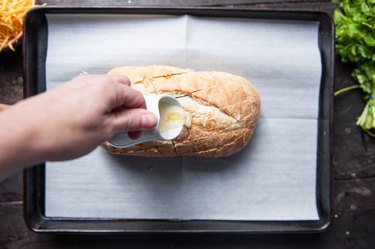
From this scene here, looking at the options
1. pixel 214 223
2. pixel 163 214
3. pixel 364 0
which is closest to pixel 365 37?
pixel 364 0

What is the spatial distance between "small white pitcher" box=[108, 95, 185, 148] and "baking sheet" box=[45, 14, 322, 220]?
339mm

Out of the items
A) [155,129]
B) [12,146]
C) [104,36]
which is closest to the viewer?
[12,146]

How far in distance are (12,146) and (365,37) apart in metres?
1.60

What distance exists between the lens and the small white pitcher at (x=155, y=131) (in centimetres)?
145

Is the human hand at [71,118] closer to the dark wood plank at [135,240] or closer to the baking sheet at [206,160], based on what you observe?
the baking sheet at [206,160]

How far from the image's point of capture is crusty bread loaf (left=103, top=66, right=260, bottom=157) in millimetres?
1699

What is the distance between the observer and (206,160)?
1905mm

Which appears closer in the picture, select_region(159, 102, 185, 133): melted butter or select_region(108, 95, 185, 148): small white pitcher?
select_region(108, 95, 185, 148): small white pitcher

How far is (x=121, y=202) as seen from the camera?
1.88m

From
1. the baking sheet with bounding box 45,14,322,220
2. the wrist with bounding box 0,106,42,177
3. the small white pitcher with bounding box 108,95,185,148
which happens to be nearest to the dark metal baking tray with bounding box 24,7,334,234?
the baking sheet with bounding box 45,14,322,220

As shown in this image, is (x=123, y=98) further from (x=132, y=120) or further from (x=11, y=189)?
(x=11, y=189)

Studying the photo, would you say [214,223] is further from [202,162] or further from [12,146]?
[12,146]

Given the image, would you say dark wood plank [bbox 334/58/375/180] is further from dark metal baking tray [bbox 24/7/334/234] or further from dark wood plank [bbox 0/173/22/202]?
dark wood plank [bbox 0/173/22/202]

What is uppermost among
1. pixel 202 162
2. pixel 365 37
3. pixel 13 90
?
pixel 365 37
